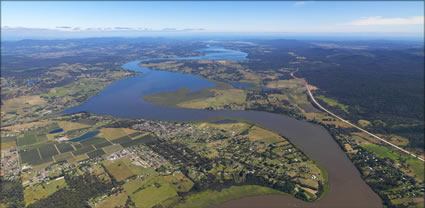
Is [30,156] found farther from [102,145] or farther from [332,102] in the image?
[332,102]

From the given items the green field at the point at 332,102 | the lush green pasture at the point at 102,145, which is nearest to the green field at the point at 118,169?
the lush green pasture at the point at 102,145

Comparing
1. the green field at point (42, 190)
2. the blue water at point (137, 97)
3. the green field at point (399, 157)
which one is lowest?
the green field at point (42, 190)

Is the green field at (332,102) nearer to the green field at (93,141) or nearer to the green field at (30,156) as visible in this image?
the green field at (93,141)

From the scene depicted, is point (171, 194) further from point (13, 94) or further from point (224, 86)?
point (13, 94)

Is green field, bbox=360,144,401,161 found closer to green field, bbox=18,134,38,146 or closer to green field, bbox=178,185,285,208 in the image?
green field, bbox=178,185,285,208

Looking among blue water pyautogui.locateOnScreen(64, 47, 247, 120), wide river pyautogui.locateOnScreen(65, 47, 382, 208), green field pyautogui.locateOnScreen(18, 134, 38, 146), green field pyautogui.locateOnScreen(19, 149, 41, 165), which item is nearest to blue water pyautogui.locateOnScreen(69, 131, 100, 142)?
green field pyautogui.locateOnScreen(19, 149, 41, 165)

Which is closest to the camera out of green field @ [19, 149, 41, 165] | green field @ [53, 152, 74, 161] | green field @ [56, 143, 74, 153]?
green field @ [19, 149, 41, 165]
